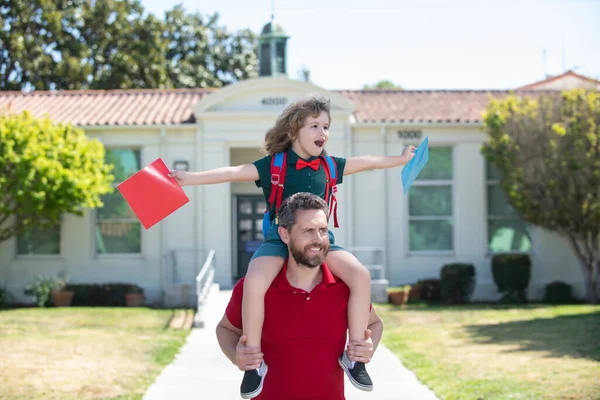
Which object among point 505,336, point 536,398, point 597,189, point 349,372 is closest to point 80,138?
point 505,336

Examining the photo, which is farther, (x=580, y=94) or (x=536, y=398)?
(x=580, y=94)

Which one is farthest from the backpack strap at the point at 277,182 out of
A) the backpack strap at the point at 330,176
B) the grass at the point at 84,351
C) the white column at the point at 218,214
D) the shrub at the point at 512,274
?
the shrub at the point at 512,274

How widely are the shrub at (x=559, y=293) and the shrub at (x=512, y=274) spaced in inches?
25.1

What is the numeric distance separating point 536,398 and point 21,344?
24.0 feet

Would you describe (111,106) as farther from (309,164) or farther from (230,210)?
(309,164)

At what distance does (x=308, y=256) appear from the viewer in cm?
397

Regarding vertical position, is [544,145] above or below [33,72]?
below

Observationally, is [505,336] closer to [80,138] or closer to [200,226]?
[200,226]

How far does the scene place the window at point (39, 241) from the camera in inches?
762

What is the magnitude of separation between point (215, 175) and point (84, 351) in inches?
292

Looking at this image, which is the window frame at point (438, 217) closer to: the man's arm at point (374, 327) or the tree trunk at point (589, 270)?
the tree trunk at point (589, 270)

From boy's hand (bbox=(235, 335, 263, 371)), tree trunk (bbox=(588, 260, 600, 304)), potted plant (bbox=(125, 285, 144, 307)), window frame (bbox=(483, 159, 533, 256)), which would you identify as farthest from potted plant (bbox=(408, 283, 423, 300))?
boy's hand (bbox=(235, 335, 263, 371))

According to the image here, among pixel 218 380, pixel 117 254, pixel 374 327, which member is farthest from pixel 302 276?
pixel 117 254

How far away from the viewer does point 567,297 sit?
61.5ft
